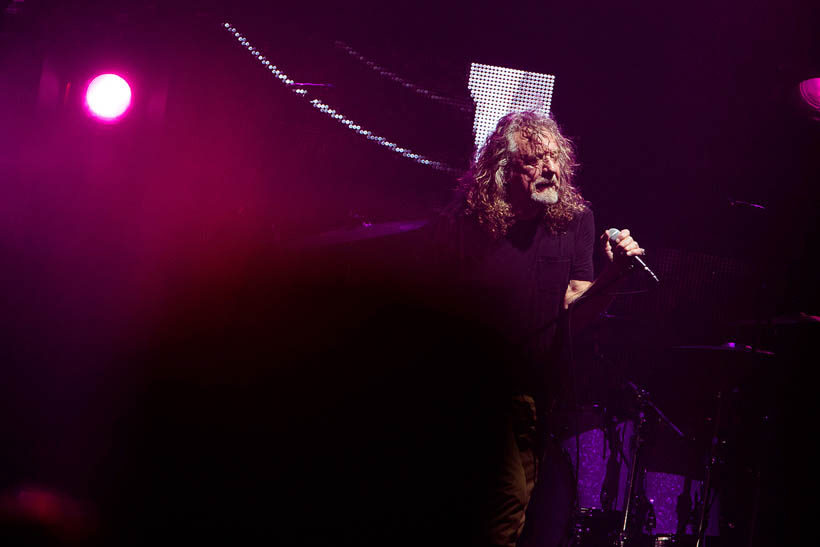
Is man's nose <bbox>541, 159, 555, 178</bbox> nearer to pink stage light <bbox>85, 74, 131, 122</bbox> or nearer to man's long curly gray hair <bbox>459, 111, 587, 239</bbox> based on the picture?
man's long curly gray hair <bbox>459, 111, 587, 239</bbox>

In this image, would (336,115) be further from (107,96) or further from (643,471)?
(643,471)

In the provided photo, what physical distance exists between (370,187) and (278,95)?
0.68 meters

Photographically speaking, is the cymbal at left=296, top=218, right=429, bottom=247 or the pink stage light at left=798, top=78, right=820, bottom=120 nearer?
the cymbal at left=296, top=218, right=429, bottom=247

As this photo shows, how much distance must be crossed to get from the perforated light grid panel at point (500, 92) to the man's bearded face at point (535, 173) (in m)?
1.18

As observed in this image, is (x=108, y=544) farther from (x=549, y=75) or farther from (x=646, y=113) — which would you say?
(x=646, y=113)

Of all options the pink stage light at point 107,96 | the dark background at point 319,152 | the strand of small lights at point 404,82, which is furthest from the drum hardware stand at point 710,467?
the pink stage light at point 107,96

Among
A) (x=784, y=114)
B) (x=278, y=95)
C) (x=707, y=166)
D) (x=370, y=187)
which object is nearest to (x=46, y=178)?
(x=278, y=95)

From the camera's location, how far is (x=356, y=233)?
3.06 metres

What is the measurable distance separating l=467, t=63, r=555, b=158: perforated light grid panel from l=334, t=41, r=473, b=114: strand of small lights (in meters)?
0.11

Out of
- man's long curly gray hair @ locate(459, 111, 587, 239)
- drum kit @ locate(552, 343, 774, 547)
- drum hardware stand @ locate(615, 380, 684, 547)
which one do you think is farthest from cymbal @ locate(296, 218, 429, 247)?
drum hardware stand @ locate(615, 380, 684, 547)

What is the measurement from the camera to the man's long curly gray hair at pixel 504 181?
2.73 m

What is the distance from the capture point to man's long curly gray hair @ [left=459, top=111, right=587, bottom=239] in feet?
8.95

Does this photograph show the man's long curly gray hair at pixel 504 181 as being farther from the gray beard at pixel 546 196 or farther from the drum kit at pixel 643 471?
the drum kit at pixel 643 471

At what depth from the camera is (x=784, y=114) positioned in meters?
4.26
